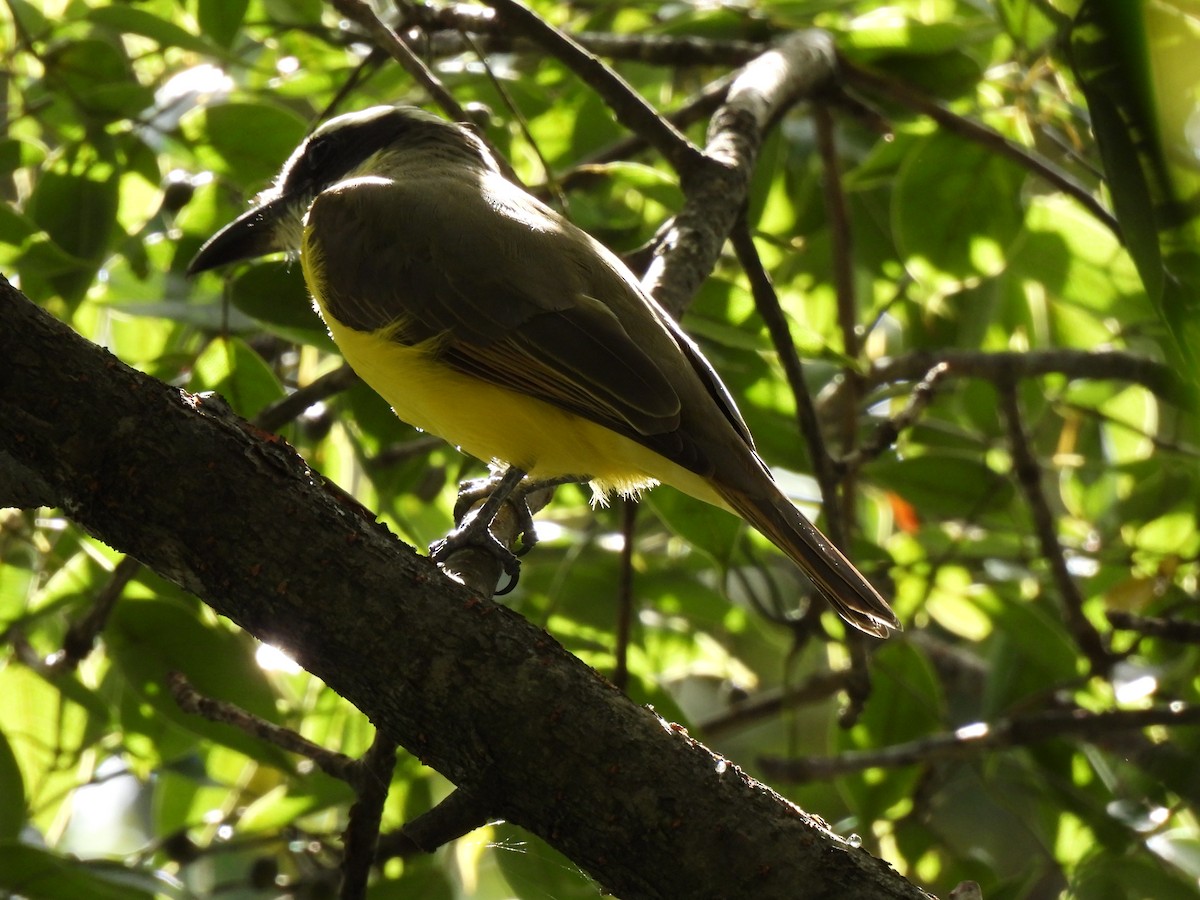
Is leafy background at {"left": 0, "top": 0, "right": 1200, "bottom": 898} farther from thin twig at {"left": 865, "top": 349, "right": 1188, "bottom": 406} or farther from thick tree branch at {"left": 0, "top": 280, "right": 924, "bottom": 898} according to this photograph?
thick tree branch at {"left": 0, "top": 280, "right": 924, "bottom": 898}

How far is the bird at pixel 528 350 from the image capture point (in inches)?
109

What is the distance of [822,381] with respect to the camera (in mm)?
3512

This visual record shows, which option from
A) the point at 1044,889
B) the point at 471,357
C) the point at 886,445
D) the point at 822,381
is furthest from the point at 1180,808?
the point at 471,357

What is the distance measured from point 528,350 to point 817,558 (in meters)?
0.84

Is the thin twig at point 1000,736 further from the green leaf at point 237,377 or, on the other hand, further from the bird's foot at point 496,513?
the green leaf at point 237,377

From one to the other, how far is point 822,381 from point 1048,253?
2.66ft

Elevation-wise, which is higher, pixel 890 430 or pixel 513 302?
pixel 513 302

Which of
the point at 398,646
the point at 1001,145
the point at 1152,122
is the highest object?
the point at 1001,145

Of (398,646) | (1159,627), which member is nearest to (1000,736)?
(1159,627)

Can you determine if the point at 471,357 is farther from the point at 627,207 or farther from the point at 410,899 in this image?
the point at 627,207

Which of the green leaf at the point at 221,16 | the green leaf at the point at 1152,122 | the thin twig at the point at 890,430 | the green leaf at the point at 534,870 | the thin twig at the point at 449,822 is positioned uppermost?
the green leaf at the point at 221,16

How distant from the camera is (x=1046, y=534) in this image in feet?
11.8

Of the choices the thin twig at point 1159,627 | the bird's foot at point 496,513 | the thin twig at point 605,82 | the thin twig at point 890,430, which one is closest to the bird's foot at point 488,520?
the bird's foot at point 496,513

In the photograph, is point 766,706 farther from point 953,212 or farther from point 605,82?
point 605,82
